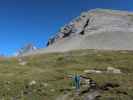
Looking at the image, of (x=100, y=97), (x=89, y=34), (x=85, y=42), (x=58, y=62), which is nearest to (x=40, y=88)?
(x=100, y=97)

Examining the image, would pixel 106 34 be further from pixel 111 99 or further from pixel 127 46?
pixel 111 99

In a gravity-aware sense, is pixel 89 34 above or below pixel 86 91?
above

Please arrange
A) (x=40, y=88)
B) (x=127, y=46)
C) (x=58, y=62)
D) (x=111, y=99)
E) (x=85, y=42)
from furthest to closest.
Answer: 1. (x=85, y=42)
2. (x=127, y=46)
3. (x=58, y=62)
4. (x=40, y=88)
5. (x=111, y=99)

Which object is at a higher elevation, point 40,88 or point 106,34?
point 106,34

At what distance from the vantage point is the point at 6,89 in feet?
115

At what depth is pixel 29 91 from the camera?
3362 cm

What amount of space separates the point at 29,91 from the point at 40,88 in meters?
1.70

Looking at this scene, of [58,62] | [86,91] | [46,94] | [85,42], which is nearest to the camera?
[86,91]

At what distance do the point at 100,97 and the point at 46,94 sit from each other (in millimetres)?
7734

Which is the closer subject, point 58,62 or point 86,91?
point 86,91

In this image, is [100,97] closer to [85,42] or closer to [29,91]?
[29,91]

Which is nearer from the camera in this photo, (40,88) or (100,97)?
(100,97)

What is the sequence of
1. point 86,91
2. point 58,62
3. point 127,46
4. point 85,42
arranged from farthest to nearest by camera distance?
point 85,42, point 127,46, point 58,62, point 86,91

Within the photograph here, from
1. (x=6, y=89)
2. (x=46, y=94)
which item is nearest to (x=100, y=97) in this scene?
(x=46, y=94)
